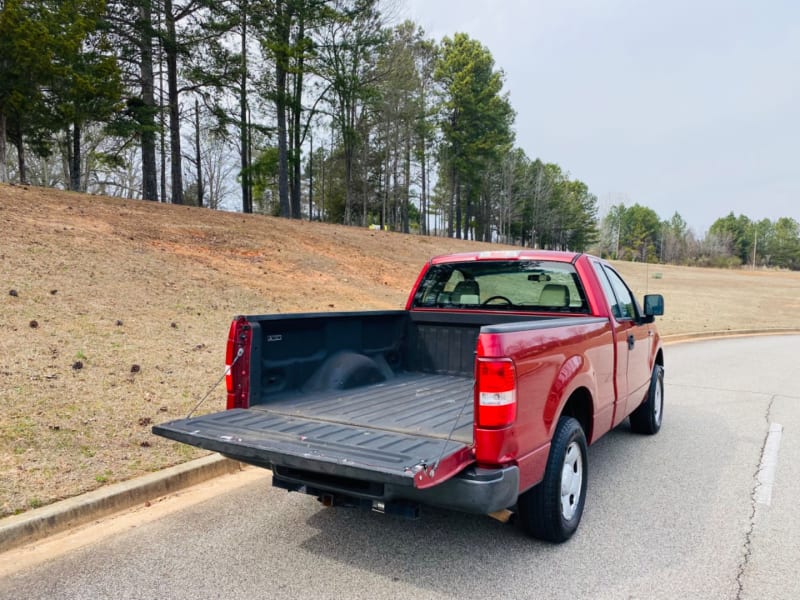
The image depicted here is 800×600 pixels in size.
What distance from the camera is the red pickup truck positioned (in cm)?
279

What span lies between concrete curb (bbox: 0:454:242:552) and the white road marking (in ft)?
14.0

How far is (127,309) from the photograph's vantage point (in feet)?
29.7

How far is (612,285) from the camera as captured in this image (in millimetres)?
5164

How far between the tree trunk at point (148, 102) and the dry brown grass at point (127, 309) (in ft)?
12.2

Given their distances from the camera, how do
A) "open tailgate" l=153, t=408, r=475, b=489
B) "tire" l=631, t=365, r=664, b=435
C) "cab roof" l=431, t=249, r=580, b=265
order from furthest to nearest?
1. "tire" l=631, t=365, r=664, b=435
2. "cab roof" l=431, t=249, r=580, b=265
3. "open tailgate" l=153, t=408, r=475, b=489

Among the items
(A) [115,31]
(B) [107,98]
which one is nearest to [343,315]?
(B) [107,98]

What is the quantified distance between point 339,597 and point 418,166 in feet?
160

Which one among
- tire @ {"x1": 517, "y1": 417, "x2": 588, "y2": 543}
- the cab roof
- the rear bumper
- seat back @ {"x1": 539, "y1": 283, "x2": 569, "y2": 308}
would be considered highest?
the cab roof

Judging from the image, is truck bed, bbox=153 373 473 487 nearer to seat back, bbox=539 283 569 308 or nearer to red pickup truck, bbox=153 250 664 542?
red pickup truck, bbox=153 250 664 542

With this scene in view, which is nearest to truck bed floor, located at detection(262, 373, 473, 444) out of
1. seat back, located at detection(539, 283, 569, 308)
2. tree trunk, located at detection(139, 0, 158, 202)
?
seat back, located at detection(539, 283, 569, 308)

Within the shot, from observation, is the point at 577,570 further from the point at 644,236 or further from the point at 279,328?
the point at 644,236

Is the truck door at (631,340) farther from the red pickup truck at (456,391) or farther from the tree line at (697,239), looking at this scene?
the tree line at (697,239)

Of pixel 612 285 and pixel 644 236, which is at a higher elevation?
pixel 644 236

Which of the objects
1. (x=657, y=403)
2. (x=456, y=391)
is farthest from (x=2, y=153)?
(x=657, y=403)
